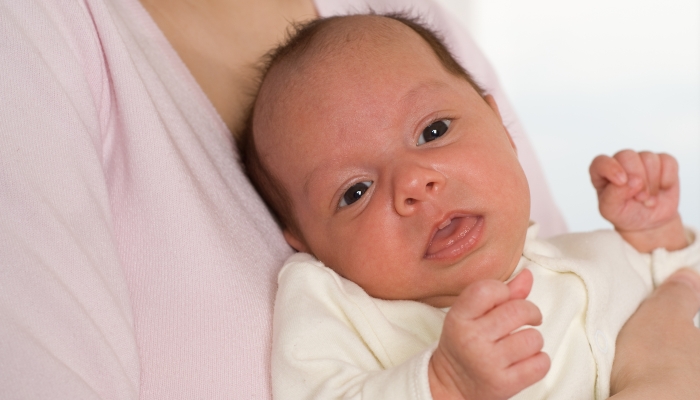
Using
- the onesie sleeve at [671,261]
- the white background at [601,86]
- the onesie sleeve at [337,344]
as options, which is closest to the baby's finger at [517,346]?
the onesie sleeve at [337,344]

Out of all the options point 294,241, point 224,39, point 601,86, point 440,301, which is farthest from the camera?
point 601,86

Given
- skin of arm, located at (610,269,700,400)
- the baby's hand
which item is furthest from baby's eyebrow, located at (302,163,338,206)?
skin of arm, located at (610,269,700,400)

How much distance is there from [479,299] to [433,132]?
0.39 meters

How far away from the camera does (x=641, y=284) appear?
4.51 ft

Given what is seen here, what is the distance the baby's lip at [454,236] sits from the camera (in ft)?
3.62

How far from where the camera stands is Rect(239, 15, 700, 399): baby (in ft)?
3.49

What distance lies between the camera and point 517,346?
2.84ft

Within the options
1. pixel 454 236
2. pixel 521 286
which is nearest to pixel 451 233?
pixel 454 236

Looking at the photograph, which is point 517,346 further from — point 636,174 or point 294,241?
point 636,174

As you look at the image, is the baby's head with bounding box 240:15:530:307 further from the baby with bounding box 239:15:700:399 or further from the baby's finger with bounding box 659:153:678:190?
the baby's finger with bounding box 659:153:678:190

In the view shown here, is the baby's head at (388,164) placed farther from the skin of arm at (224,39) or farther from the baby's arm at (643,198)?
the baby's arm at (643,198)

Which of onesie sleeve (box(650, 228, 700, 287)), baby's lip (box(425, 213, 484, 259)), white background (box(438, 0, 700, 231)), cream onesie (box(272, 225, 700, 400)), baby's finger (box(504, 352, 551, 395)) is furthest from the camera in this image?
white background (box(438, 0, 700, 231))

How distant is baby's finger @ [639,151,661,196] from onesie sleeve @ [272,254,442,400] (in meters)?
0.60

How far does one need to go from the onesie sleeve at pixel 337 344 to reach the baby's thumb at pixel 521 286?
128mm
